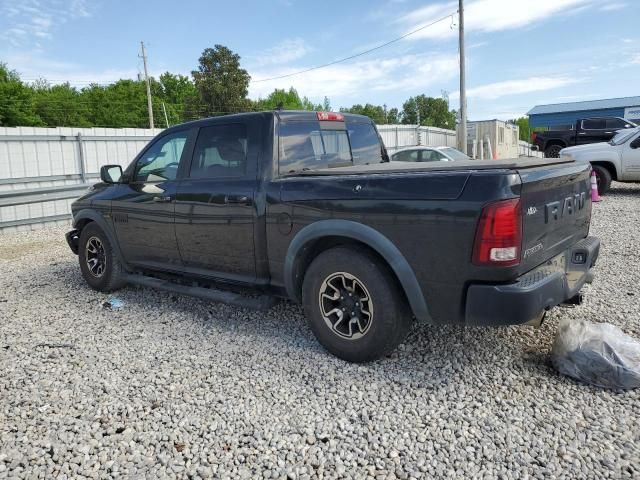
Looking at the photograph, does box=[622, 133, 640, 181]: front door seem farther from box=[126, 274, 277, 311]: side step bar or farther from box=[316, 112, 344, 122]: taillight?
box=[126, 274, 277, 311]: side step bar

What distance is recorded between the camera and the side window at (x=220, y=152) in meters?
4.05

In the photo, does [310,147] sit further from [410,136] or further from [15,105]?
[15,105]

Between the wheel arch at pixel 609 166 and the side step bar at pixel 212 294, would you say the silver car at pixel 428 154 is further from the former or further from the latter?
the side step bar at pixel 212 294

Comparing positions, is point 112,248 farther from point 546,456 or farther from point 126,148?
point 126,148

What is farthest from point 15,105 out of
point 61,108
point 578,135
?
point 578,135

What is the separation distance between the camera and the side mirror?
508 centimetres

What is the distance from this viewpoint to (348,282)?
134 inches

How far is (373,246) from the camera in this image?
3.14 meters

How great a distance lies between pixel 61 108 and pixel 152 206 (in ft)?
201

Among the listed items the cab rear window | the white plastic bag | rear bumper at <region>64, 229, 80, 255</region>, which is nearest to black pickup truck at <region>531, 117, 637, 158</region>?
the cab rear window

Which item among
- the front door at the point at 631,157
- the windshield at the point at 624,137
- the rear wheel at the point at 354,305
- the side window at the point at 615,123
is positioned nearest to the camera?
the rear wheel at the point at 354,305

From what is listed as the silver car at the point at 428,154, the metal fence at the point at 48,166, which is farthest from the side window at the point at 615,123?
the metal fence at the point at 48,166

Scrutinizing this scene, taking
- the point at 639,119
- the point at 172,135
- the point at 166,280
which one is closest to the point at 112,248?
the point at 166,280

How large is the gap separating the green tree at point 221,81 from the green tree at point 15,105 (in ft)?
57.3
